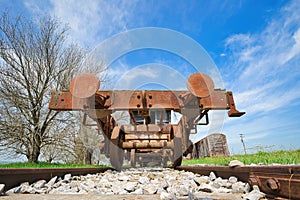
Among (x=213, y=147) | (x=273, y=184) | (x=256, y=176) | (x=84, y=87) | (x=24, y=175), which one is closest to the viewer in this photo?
(x=273, y=184)

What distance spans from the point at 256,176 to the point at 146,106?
2292 millimetres

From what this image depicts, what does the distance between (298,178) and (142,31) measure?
4.79m

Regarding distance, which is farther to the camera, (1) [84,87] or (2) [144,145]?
(2) [144,145]

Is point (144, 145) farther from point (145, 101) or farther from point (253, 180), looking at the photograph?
point (253, 180)

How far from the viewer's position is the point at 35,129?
8836mm

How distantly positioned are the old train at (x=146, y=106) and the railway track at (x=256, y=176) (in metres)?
1.10

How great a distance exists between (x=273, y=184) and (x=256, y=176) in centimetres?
28

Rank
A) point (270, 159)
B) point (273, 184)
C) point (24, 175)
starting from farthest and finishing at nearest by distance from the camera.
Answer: point (270, 159)
point (24, 175)
point (273, 184)

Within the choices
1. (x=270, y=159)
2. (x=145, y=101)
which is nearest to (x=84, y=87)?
(x=145, y=101)

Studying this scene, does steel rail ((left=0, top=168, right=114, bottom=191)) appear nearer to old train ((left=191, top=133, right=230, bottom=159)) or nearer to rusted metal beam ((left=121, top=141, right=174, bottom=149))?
rusted metal beam ((left=121, top=141, right=174, bottom=149))

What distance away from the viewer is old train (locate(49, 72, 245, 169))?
10.3 ft

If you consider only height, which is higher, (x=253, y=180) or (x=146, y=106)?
(x=146, y=106)

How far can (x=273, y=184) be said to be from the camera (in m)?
1.30

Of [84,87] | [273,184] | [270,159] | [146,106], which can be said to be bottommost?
[273,184]
